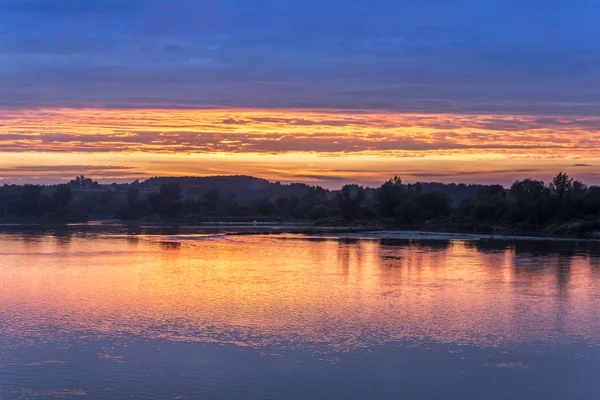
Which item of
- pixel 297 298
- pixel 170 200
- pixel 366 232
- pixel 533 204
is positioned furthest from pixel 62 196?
pixel 297 298

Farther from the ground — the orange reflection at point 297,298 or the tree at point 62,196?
the tree at point 62,196

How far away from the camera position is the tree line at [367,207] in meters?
73.0

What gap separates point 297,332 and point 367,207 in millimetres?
83954

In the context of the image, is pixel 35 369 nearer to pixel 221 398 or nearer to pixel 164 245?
pixel 221 398

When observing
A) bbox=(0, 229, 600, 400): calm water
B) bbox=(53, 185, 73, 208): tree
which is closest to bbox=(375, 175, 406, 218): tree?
bbox=(53, 185, 73, 208): tree

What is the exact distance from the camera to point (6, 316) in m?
18.2

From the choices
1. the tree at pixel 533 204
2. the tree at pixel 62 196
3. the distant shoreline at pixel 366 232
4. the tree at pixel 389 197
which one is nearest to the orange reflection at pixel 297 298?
the distant shoreline at pixel 366 232

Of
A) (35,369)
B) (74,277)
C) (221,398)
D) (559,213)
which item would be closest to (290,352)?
(221,398)

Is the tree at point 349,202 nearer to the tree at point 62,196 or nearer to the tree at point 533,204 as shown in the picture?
the tree at point 533,204

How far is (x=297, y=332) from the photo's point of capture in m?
16.6

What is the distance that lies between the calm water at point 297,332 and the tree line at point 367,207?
43569 millimetres

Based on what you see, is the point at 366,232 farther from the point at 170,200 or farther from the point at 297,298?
the point at 170,200

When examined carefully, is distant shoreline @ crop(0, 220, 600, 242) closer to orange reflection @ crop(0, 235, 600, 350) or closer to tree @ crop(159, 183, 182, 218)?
orange reflection @ crop(0, 235, 600, 350)

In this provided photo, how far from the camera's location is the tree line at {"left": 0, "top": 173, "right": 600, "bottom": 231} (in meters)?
73.0
